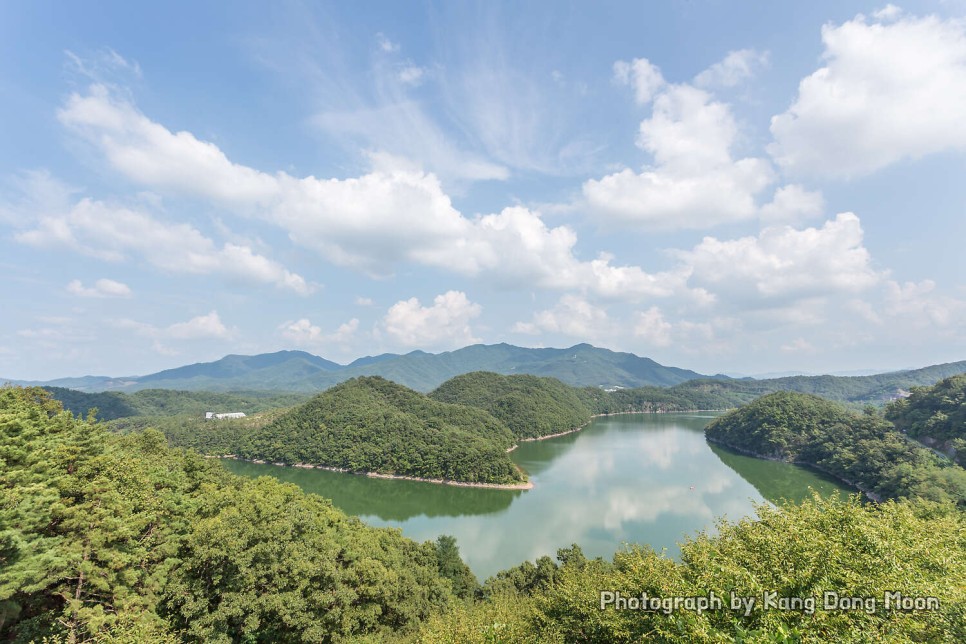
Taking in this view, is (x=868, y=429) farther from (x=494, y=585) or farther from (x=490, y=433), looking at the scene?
(x=494, y=585)

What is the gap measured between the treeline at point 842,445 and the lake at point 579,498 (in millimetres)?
3391

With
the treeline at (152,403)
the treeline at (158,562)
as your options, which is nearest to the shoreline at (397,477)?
the treeline at (158,562)

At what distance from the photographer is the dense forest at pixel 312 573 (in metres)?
7.46

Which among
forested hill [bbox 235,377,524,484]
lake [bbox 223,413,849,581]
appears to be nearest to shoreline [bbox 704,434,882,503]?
lake [bbox 223,413,849,581]

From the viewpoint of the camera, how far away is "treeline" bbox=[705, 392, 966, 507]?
3828 centimetres

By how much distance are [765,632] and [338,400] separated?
80.3 meters

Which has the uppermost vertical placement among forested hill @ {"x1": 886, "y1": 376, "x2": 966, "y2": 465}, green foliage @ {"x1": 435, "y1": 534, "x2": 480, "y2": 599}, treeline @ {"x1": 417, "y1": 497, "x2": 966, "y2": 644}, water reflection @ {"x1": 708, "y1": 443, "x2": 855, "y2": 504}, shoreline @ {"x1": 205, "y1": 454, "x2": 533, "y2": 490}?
treeline @ {"x1": 417, "y1": 497, "x2": 966, "y2": 644}

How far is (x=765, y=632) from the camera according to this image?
6172mm

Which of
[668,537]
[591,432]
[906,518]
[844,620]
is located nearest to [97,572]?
[844,620]

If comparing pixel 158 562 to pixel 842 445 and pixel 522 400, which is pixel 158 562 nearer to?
pixel 842 445

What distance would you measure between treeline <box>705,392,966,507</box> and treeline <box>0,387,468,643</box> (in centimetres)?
4683

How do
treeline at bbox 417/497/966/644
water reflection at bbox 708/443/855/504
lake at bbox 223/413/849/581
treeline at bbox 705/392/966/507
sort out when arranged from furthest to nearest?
water reflection at bbox 708/443/855/504 → treeline at bbox 705/392/966/507 → lake at bbox 223/413/849/581 → treeline at bbox 417/497/966/644

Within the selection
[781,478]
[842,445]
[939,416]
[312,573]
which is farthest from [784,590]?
[939,416]

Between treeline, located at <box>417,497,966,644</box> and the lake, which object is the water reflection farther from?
treeline, located at <box>417,497,966,644</box>
